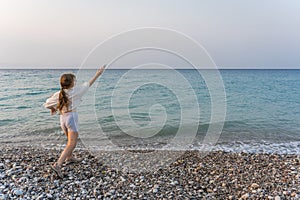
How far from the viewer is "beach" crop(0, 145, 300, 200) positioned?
16.4 ft

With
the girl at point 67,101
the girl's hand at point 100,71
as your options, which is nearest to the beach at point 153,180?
the girl at point 67,101

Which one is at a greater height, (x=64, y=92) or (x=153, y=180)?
(x=64, y=92)

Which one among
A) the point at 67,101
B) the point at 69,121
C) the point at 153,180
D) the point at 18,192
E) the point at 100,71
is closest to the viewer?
the point at 18,192

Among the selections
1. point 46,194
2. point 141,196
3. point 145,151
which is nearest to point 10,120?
point 145,151

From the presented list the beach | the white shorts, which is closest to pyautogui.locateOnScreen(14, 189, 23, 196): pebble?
the beach

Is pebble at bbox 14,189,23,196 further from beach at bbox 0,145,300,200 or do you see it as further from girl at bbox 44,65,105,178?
girl at bbox 44,65,105,178

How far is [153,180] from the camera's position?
5781mm

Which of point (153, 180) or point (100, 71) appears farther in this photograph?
point (153, 180)

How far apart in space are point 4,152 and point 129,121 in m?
7.77

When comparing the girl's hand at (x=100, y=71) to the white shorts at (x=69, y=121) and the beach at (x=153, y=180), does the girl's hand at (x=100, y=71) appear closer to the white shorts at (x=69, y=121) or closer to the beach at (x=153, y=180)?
the white shorts at (x=69, y=121)

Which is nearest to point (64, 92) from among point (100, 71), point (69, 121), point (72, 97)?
point (72, 97)

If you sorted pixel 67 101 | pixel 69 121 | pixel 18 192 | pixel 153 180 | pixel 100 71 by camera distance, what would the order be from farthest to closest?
pixel 153 180 < pixel 100 71 < pixel 69 121 < pixel 67 101 < pixel 18 192

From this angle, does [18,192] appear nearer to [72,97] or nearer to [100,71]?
[72,97]

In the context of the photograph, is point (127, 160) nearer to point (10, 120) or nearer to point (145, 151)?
point (145, 151)
